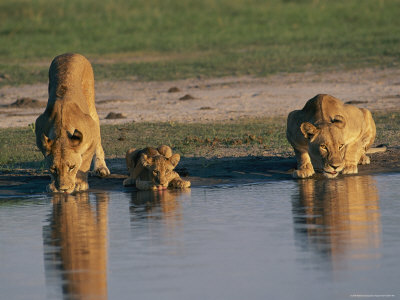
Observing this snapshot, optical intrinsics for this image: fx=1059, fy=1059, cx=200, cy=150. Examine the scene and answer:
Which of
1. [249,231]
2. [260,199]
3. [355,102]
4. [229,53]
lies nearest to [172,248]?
[249,231]

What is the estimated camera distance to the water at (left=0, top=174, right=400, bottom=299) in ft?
22.6

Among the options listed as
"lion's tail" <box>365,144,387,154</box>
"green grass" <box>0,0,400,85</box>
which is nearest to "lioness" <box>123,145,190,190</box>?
"lion's tail" <box>365,144,387,154</box>

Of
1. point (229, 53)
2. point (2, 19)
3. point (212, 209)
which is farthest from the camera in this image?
point (2, 19)

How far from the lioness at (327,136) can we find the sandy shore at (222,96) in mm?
6545

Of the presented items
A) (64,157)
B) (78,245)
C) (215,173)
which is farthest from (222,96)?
(78,245)

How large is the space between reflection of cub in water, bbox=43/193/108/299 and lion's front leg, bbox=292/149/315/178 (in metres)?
2.24

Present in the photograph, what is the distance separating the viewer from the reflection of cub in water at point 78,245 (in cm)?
709

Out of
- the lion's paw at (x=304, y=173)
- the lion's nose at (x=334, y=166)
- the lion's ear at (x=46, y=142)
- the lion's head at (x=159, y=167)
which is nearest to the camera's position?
the lion's ear at (x=46, y=142)

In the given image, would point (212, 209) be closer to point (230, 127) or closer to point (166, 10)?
point (230, 127)

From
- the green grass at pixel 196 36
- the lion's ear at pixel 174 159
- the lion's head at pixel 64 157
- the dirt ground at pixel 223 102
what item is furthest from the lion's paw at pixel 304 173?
the green grass at pixel 196 36

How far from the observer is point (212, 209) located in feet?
33.2

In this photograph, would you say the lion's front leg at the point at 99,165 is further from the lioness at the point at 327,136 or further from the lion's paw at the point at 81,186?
the lioness at the point at 327,136

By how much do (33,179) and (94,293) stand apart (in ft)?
19.2

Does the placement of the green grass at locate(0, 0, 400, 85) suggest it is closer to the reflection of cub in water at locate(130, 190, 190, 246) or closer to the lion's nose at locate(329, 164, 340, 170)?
the lion's nose at locate(329, 164, 340, 170)
